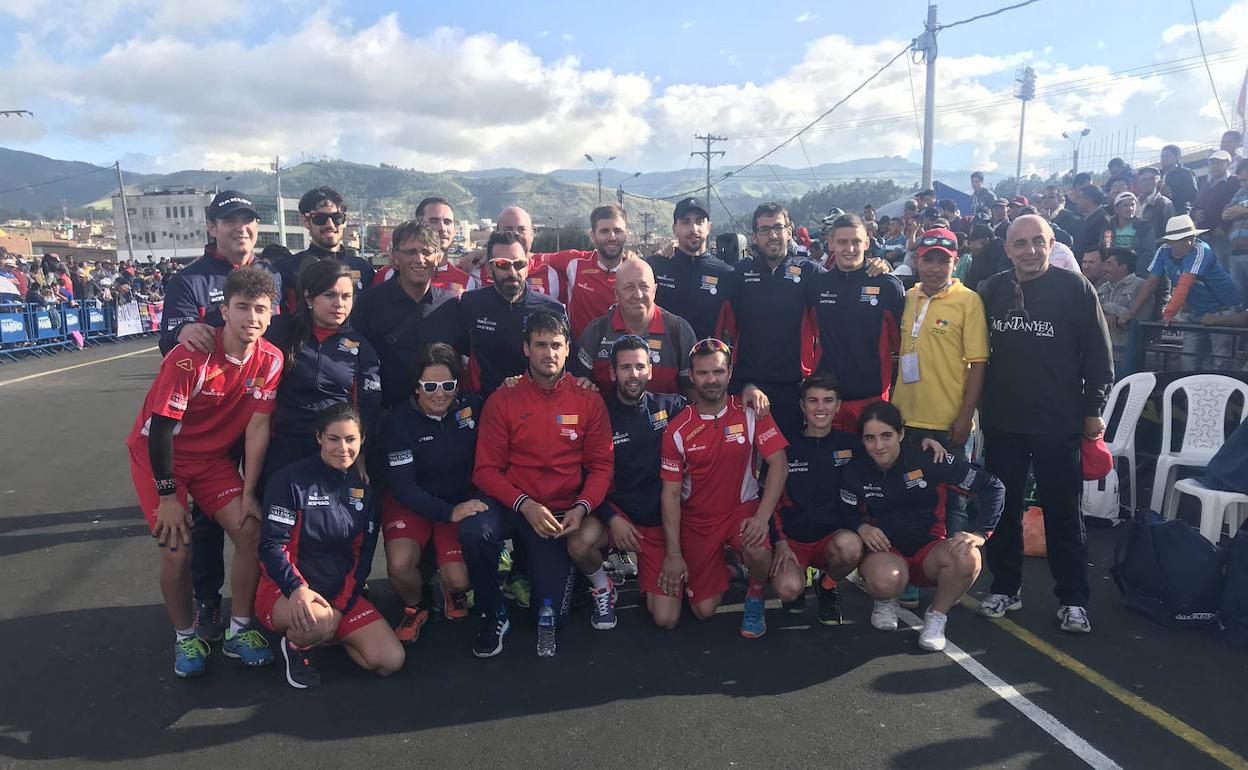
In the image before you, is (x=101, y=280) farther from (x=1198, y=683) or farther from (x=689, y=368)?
(x=1198, y=683)

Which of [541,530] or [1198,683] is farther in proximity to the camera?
[541,530]

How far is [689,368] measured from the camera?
5066 mm

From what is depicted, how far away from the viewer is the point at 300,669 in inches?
154

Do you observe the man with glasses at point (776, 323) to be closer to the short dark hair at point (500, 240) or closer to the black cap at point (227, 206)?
the short dark hair at point (500, 240)

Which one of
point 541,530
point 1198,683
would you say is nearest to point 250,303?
point 541,530

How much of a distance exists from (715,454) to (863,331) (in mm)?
1374

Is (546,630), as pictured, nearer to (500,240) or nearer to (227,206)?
(500,240)

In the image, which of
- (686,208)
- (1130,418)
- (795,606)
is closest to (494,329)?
(686,208)

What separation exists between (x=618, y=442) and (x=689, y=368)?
68 centimetres

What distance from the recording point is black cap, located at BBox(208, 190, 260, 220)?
4.79 meters

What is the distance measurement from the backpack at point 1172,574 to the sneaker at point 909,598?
1.25 m

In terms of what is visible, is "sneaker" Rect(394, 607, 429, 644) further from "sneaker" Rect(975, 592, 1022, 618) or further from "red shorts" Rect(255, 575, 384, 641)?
"sneaker" Rect(975, 592, 1022, 618)

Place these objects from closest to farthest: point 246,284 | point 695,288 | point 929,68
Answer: point 246,284 < point 695,288 < point 929,68

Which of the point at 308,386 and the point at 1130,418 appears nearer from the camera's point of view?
the point at 308,386
